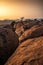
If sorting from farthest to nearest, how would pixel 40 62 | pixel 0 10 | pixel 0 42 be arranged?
pixel 0 10 → pixel 0 42 → pixel 40 62

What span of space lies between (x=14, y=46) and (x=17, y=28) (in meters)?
0.55

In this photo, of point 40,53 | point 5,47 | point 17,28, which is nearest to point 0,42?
point 5,47

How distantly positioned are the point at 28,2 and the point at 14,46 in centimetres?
176

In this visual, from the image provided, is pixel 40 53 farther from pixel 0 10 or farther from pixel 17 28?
pixel 0 10

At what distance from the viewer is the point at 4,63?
550mm

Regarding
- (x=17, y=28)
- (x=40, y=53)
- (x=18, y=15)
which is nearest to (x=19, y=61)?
(x=40, y=53)

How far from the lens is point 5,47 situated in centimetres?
55

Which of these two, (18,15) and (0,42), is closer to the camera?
(0,42)

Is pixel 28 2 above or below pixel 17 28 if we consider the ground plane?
above

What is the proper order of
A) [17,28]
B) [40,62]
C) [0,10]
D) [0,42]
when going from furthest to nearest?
[0,10], [17,28], [0,42], [40,62]

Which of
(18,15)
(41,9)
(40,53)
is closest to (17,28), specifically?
(40,53)

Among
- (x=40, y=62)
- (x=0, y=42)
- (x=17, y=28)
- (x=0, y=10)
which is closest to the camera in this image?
(x=40, y=62)

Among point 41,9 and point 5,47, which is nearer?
point 5,47

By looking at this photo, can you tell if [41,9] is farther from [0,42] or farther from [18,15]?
[0,42]
